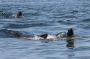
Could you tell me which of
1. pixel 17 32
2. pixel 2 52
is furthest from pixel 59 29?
pixel 2 52

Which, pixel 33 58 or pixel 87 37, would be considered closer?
pixel 33 58

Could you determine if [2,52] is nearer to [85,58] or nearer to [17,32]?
[85,58]

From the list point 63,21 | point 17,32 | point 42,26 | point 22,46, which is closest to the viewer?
point 22,46

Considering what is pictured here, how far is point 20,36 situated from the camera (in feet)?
88.1

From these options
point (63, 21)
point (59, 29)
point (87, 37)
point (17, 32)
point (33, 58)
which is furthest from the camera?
point (63, 21)

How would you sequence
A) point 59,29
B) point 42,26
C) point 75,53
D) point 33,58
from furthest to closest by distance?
point 42,26 → point 59,29 → point 75,53 → point 33,58

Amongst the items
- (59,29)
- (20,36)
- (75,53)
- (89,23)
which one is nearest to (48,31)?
(59,29)

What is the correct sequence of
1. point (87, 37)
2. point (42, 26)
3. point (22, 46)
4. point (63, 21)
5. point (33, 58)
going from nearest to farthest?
point (33, 58) < point (22, 46) < point (87, 37) < point (42, 26) < point (63, 21)

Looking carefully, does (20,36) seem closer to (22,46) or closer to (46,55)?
(22,46)

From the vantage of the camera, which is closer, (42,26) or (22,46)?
(22,46)

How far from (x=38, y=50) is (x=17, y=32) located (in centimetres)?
724

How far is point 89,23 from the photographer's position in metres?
34.9

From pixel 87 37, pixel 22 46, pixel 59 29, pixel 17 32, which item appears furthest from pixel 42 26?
pixel 22 46

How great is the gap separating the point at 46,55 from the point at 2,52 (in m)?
2.41
